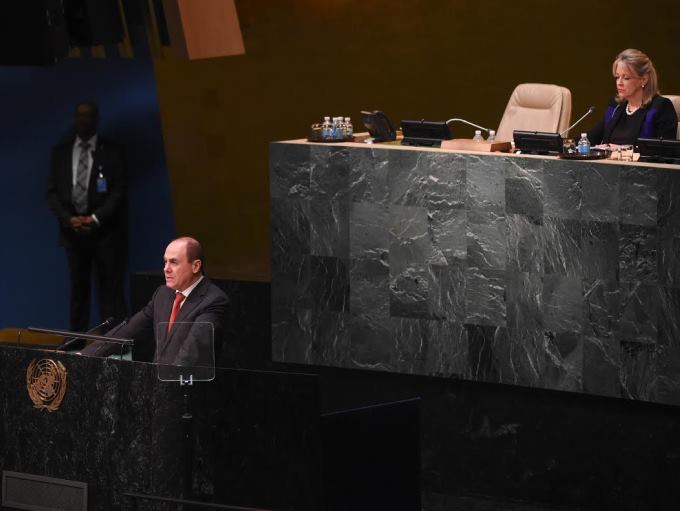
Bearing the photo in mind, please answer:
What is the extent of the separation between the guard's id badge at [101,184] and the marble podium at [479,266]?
1.80m

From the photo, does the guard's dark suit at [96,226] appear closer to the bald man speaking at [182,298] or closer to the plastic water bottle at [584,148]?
the bald man speaking at [182,298]

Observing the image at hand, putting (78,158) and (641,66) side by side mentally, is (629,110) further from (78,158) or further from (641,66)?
(78,158)

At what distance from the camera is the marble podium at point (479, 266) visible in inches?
230

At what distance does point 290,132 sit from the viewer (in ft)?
28.4

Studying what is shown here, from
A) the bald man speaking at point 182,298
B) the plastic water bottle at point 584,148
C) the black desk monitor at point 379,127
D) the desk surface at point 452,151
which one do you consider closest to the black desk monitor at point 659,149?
the desk surface at point 452,151

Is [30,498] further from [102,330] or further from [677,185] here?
[677,185]

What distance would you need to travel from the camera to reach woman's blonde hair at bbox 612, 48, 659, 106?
609cm

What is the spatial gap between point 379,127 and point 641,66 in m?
1.28

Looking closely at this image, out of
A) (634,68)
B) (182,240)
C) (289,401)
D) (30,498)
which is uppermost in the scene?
(634,68)

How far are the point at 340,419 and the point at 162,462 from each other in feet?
2.38

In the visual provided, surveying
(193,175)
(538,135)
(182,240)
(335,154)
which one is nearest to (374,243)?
(335,154)

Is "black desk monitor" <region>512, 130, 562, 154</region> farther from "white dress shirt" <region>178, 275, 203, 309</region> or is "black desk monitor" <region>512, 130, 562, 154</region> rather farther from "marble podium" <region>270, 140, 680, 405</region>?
"white dress shirt" <region>178, 275, 203, 309</region>

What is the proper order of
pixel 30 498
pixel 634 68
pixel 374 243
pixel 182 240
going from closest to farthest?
pixel 30 498
pixel 182 240
pixel 634 68
pixel 374 243

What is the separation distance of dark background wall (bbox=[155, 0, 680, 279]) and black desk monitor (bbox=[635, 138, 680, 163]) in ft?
6.25
